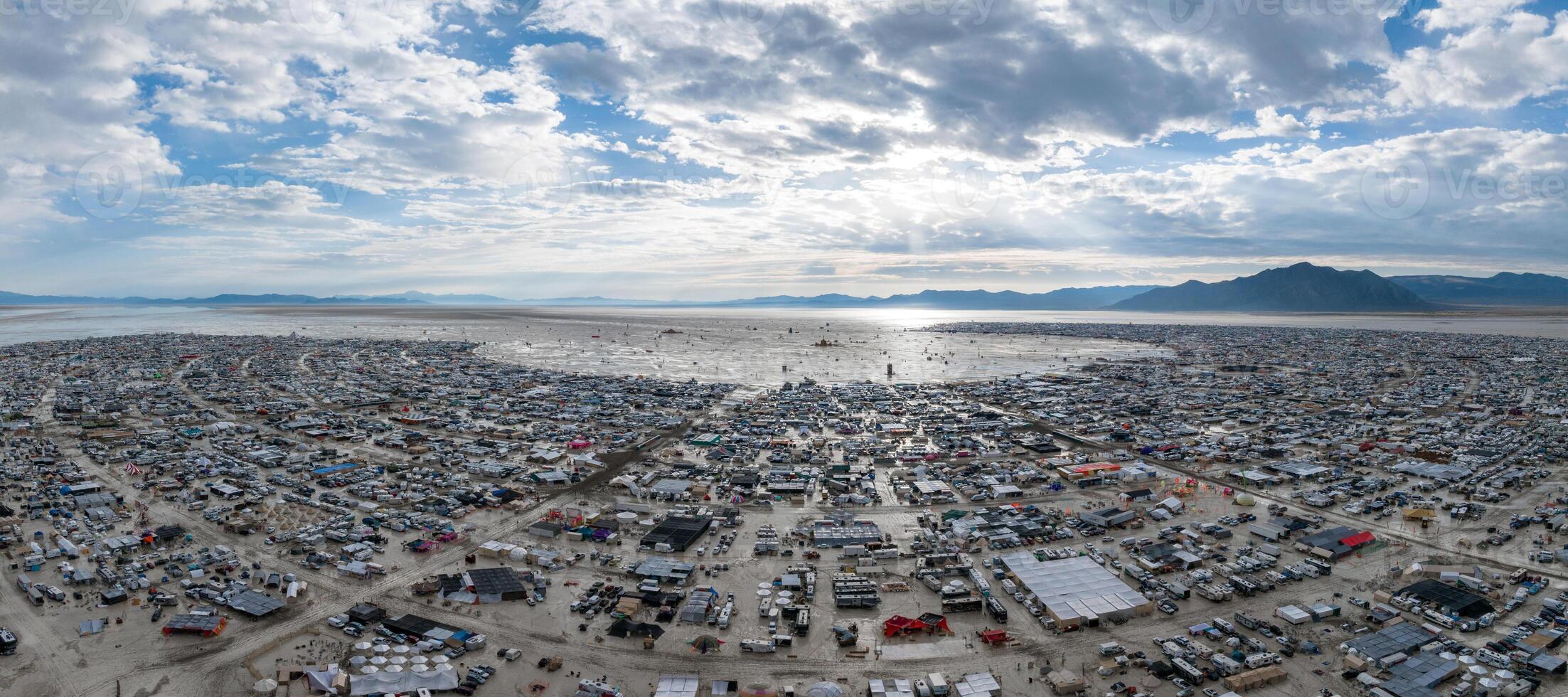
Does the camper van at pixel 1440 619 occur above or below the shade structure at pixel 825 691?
above

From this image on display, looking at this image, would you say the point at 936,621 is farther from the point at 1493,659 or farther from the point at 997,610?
the point at 1493,659

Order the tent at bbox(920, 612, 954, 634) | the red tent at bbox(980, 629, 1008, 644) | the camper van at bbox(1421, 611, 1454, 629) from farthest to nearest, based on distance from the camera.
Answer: the tent at bbox(920, 612, 954, 634)
the camper van at bbox(1421, 611, 1454, 629)
the red tent at bbox(980, 629, 1008, 644)

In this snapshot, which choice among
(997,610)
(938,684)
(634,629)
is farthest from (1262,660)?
(634,629)

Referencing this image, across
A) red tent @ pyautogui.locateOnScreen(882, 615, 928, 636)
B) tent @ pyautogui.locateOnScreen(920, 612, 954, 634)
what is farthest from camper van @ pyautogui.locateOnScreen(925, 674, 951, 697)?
tent @ pyautogui.locateOnScreen(920, 612, 954, 634)

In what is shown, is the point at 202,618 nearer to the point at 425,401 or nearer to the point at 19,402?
the point at 425,401

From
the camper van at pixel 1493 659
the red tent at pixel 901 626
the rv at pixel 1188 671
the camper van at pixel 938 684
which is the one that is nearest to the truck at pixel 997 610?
the red tent at pixel 901 626

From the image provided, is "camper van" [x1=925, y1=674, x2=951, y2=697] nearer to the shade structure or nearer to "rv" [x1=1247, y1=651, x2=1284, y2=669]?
the shade structure

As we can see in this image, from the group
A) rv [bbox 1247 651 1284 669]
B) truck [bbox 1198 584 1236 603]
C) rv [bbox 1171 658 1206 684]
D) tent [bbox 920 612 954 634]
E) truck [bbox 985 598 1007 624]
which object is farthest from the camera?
truck [bbox 1198 584 1236 603]

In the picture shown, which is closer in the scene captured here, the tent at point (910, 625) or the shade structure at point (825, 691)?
the shade structure at point (825, 691)

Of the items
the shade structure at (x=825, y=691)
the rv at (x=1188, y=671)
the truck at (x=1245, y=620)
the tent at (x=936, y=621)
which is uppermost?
the tent at (x=936, y=621)

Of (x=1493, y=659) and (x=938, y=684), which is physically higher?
(x=1493, y=659)

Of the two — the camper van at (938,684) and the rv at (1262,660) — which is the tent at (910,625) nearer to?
the camper van at (938,684)
